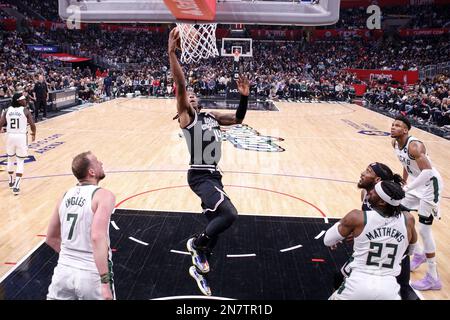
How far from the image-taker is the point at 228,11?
296 inches

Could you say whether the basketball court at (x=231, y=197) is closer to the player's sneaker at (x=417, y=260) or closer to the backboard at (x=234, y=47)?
the player's sneaker at (x=417, y=260)

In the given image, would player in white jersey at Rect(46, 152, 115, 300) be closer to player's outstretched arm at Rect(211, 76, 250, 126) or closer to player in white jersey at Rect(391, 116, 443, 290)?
player's outstretched arm at Rect(211, 76, 250, 126)

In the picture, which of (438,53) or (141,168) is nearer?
(141,168)

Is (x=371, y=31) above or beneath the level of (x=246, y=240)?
above

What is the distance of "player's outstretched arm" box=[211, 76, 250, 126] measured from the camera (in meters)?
5.03

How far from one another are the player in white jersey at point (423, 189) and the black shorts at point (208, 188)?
2096mm

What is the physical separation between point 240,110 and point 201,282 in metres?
1.95

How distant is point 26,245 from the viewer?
600 cm

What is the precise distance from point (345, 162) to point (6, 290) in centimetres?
893

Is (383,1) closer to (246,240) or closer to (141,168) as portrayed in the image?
(141,168)

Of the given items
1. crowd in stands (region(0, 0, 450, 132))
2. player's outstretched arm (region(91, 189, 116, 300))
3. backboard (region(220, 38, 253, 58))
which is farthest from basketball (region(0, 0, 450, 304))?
backboard (region(220, 38, 253, 58))

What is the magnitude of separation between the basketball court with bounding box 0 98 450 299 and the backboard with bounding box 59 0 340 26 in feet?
10.5

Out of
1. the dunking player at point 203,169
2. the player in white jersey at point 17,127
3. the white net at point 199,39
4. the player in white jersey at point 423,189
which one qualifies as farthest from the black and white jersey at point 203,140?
the player in white jersey at point 17,127
